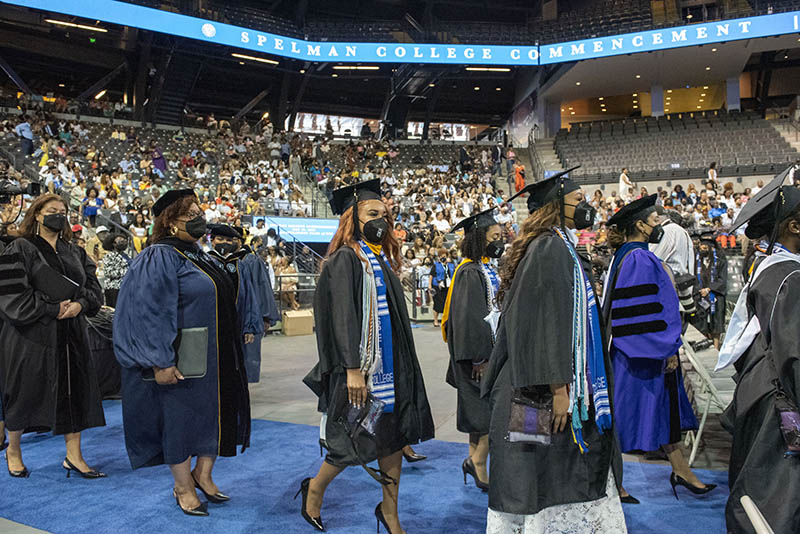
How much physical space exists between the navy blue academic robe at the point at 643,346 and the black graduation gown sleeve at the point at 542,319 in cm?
148

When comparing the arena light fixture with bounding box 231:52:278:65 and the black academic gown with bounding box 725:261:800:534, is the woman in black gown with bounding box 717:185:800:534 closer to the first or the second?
the black academic gown with bounding box 725:261:800:534

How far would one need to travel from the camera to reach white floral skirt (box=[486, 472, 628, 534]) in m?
2.56

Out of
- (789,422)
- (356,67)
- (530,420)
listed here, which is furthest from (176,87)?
(789,422)

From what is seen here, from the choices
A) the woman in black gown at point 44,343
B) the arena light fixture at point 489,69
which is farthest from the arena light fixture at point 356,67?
the woman in black gown at point 44,343

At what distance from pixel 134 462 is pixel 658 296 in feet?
10.5

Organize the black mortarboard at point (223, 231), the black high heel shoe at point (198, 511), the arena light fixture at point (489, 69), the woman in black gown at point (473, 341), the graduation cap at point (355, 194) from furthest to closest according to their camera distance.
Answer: the arena light fixture at point (489, 69)
the black mortarboard at point (223, 231)
the woman in black gown at point (473, 341)
the black high heel shoe at point (198, 511)
the graduation cap at point (355, 194)

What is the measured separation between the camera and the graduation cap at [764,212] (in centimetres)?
272

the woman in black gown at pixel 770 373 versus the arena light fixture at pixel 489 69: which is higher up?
the arena light fixture at pixel 489 69

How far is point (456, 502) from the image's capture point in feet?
12.7

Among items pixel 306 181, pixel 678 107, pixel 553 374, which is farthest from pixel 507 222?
pixel 678 107

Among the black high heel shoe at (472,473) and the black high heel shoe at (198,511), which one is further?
the black high heel shoe at (472,473)

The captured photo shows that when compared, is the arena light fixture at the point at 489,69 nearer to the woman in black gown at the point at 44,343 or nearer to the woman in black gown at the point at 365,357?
the woman in black gown at the point at 44,343

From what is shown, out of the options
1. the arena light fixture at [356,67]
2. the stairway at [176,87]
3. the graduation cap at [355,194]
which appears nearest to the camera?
the graduation cap at [355,194]

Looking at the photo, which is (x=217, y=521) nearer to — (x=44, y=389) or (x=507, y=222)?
(x=44, y=389)
